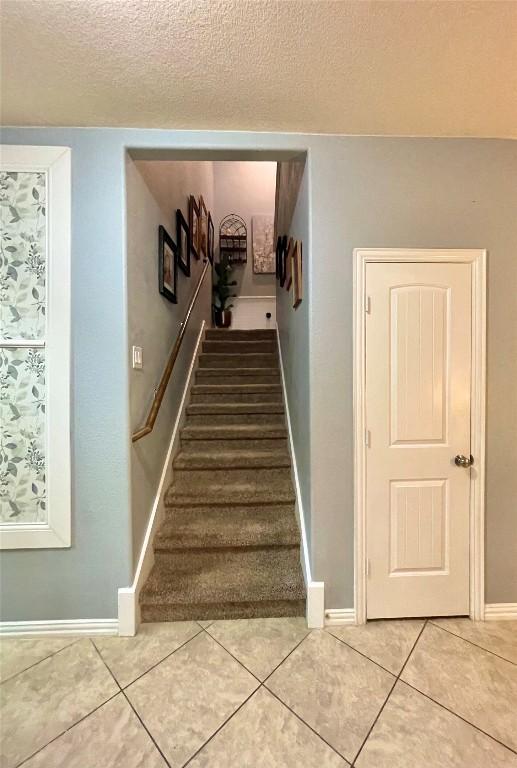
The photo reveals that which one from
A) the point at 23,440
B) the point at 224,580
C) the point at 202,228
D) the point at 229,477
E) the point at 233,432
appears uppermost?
the point at 202,228

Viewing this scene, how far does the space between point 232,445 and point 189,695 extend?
1514 mm

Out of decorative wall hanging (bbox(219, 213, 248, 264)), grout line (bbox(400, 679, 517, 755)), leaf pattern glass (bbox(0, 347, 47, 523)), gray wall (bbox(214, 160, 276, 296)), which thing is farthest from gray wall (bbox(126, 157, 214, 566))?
gray wall (bbox(214, 160, 276, 296))

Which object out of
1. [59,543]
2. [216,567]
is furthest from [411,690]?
[59,543]

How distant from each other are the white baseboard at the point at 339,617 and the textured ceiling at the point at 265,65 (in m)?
2.45

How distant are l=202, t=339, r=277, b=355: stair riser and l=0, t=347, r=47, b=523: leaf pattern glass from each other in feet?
7.75

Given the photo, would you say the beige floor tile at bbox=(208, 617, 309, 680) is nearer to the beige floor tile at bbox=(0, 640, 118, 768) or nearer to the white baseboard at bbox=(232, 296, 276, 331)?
the beige floor tile at bbox=(0, 640, 118, 768)

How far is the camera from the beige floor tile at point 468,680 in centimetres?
120

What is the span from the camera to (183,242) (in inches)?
116

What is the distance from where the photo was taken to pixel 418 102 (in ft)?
4.66

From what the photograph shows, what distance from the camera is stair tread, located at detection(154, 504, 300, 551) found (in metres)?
1.91

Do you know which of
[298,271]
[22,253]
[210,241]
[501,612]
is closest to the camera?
[22,253]

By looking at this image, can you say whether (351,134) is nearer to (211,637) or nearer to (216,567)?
(216,567)

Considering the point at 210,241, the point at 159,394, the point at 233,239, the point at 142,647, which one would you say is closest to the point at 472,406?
the point at 159,394

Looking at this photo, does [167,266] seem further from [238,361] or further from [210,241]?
[210,241]
